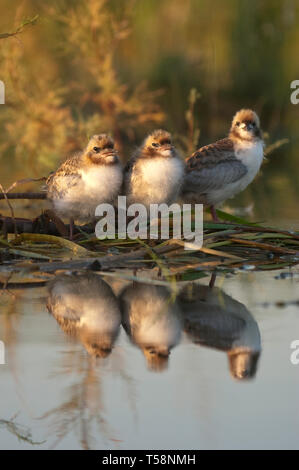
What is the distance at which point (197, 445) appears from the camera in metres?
3.11

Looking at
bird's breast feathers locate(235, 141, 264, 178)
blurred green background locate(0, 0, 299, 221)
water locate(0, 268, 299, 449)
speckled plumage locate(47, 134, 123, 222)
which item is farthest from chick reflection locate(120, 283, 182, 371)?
blurred green background locate(0, 0, 299, 221)

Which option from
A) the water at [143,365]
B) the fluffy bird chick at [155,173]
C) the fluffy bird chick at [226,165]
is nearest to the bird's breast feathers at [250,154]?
the fluffy bird chick at [226,165]

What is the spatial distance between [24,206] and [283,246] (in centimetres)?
465

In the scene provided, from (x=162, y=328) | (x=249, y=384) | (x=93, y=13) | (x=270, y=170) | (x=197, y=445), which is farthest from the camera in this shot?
(x=270, y=170)

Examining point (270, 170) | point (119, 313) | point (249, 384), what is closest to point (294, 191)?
point (270, 170)

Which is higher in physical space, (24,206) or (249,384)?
(24,206)

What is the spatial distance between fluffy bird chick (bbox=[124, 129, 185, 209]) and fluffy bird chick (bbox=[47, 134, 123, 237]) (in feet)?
0.38

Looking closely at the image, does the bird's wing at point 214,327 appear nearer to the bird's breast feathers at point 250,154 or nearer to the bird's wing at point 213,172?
the bird's wing at point 213,172

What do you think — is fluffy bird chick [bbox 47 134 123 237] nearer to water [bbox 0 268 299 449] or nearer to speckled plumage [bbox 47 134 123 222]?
speckled plumage [bbox 47 134 123 222]

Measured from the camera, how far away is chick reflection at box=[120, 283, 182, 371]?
13.7ft

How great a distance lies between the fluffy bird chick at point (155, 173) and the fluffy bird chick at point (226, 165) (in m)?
0.71

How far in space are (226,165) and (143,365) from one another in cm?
367

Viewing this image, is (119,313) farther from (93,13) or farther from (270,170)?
(270,170)

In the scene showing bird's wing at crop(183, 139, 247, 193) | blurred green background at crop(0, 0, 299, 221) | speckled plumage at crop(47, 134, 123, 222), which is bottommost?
speckled plumage at crop(47, 134, 123, 222)
